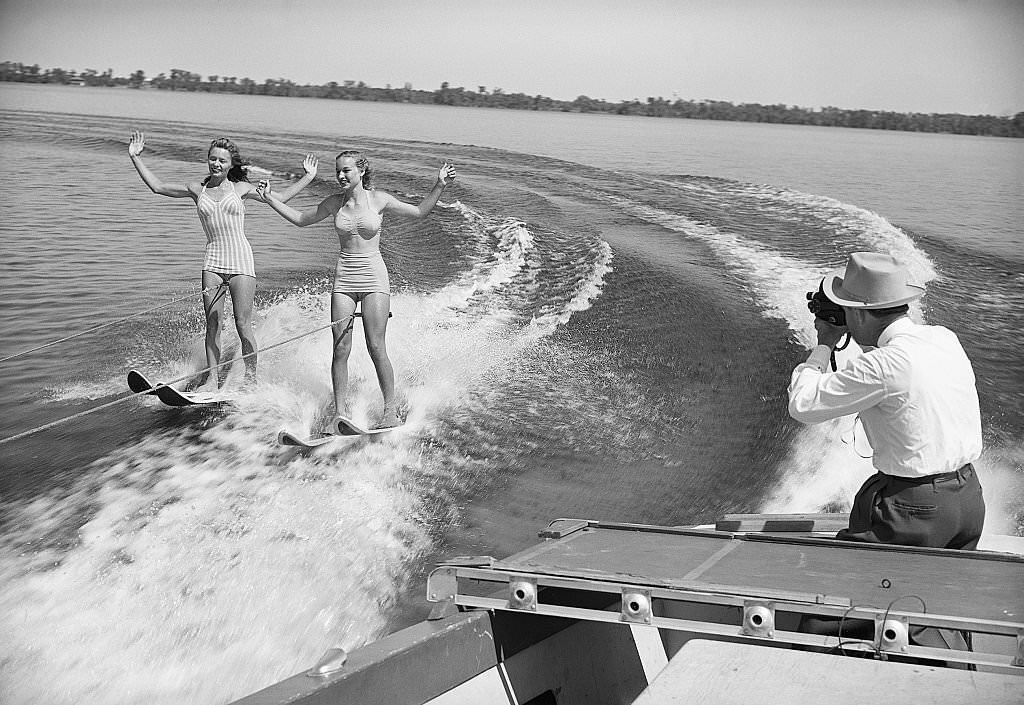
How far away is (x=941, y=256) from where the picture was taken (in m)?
5.33

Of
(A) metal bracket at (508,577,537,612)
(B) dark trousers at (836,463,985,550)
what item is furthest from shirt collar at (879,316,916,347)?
(A) metal bracket at (508,577,537,612)

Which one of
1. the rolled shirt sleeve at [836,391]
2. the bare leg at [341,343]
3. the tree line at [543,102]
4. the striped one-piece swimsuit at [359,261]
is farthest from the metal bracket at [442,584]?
the tree line at [543,102]

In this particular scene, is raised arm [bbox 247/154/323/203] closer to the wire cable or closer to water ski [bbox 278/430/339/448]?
the wire cable

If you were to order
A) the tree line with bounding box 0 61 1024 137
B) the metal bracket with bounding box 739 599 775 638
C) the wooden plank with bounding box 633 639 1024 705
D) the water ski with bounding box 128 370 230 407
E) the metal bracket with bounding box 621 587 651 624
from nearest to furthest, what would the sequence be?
the wooden plank with bounding box 633 639 1024 705
the metal bracket with bounding box 739 599 775 638
the metal bracket with bounding box 621 587 651 624
the water ski with bounding box 128 370 230 407
the tree line with bounding box 0 61 1024 137

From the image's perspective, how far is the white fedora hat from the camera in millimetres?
2793

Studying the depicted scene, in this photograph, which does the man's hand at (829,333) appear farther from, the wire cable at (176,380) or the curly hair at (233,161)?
the curly hair at (233,161)

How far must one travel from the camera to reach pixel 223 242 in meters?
4.84

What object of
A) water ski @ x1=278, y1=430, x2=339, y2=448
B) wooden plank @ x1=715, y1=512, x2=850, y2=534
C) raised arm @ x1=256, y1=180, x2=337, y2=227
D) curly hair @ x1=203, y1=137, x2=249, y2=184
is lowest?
water ski @ x1=278, y1=430, x2=339, y2=448

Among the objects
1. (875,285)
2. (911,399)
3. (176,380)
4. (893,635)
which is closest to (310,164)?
(176,380)

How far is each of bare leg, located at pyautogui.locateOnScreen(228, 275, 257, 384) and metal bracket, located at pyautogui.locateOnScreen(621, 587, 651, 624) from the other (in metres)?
2.89

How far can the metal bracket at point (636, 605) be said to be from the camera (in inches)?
92.4

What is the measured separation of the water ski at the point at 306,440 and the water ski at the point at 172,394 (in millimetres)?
310

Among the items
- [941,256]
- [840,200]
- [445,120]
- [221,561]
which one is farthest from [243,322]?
[941,256]

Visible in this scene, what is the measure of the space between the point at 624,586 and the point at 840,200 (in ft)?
11.6
